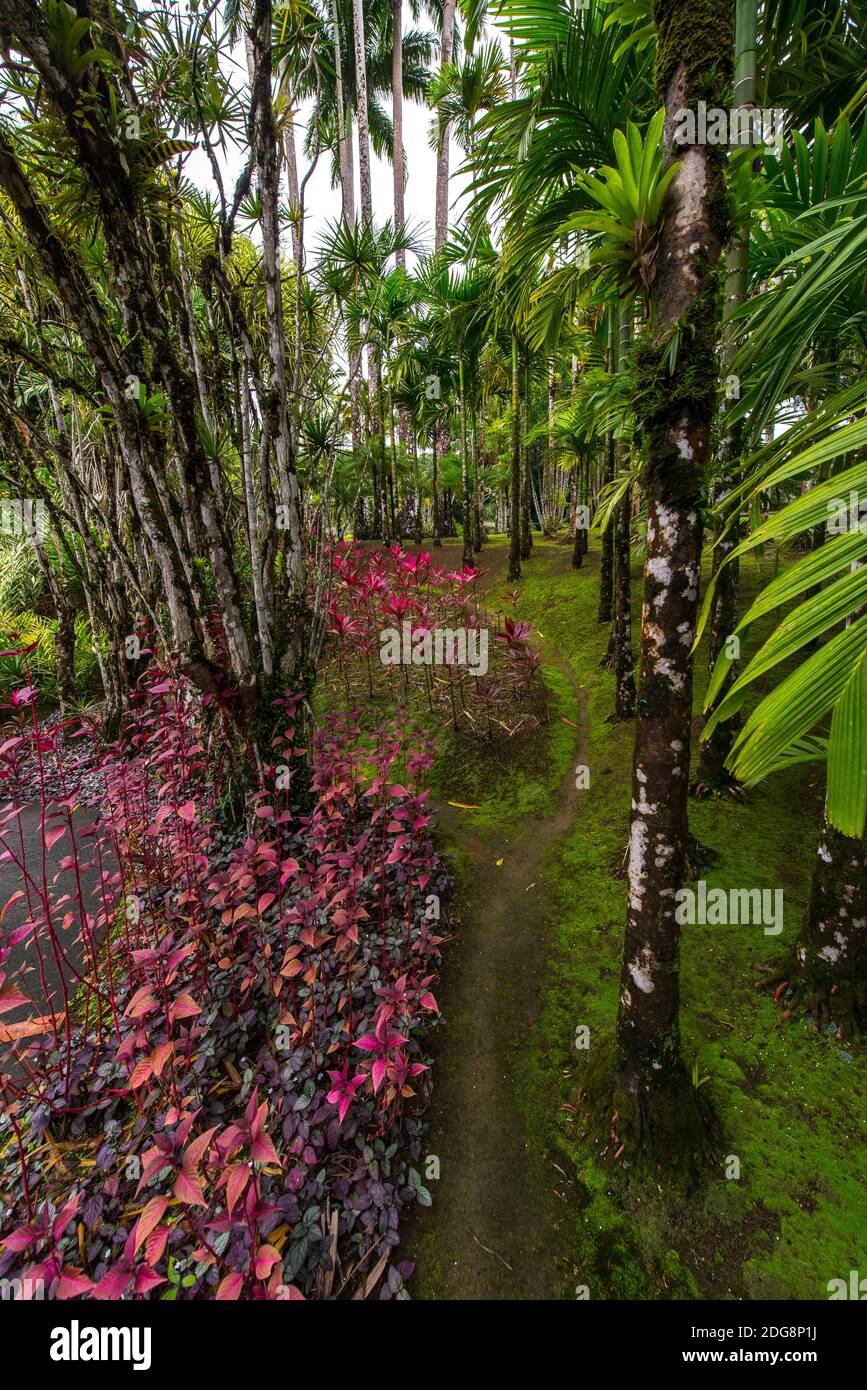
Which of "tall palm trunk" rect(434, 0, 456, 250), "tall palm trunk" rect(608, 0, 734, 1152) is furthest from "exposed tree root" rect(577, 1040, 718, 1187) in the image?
"tall palm trunk" rect(434, 0, 456, 250)

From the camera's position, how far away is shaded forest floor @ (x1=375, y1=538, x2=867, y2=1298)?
1921 mm

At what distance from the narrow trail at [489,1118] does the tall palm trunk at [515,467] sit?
727 centimetres

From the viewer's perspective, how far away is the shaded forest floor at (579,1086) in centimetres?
192

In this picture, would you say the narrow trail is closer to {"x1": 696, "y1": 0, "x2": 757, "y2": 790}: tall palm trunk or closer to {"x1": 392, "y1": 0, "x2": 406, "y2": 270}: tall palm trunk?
{"x1": 696, "y1": 0, "x2": 757, "y2": 790}: tall palm trunk

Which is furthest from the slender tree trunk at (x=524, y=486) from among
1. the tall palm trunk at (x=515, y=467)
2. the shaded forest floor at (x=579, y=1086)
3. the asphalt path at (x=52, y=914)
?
the asphalt path at (x=52, y=914)

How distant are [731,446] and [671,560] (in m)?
2.85

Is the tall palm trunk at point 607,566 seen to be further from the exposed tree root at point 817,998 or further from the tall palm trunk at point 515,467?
the exposed tree root at point 817,998

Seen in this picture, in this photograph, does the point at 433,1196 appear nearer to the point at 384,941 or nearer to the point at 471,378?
the point at 384,941

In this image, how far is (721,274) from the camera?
5.43ft

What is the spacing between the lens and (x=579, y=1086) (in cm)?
253

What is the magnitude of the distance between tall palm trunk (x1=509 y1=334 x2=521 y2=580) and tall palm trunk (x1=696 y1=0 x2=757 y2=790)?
206 inches

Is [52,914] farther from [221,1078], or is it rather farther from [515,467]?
[515,467]

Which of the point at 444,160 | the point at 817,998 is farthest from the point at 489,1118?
the point at 444,160

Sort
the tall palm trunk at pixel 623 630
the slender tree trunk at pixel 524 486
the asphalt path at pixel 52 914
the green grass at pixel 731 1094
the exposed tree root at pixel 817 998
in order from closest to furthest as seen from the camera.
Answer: the green grass at pixel 731 1094 < the exposed tree root at pixel 817 998 < the asphalt path at pixel 52 914 < the tall palm trunk at pixel 623 630 < the slender tree trunk at pixel 524 486
